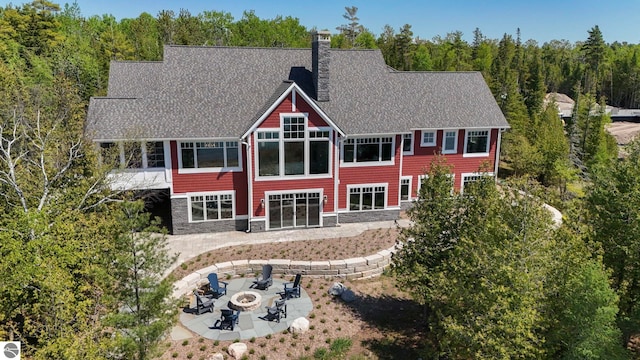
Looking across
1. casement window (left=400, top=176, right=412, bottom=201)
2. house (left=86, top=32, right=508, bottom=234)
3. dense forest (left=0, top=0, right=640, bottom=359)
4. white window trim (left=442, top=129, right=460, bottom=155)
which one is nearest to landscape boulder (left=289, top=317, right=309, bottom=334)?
dense forest (left=0, top=0, right=640, bottom=359)

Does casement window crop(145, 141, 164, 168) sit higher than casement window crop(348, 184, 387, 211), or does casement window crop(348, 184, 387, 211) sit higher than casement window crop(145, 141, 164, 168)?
casement window crop(145, 141, 164, 168)

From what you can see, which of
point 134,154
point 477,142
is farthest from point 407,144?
point 134,154

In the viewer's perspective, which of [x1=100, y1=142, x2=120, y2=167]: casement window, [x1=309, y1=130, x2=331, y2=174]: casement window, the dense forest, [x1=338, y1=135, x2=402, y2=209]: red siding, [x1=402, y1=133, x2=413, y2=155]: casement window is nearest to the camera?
the dense forest

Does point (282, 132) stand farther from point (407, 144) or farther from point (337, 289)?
point (337, 289)

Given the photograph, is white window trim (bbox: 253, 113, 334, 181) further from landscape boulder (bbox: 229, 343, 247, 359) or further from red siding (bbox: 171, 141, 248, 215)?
landscape boulder (bbox: 229, 343, 247, 359)

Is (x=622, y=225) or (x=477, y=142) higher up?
(x=477, y=142)

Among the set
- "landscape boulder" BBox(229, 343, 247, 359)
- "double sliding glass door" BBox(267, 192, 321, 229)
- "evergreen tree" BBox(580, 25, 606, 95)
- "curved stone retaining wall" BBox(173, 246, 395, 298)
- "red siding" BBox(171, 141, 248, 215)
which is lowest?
"landscape boulder" BBox(229, 343, 247, 359)
